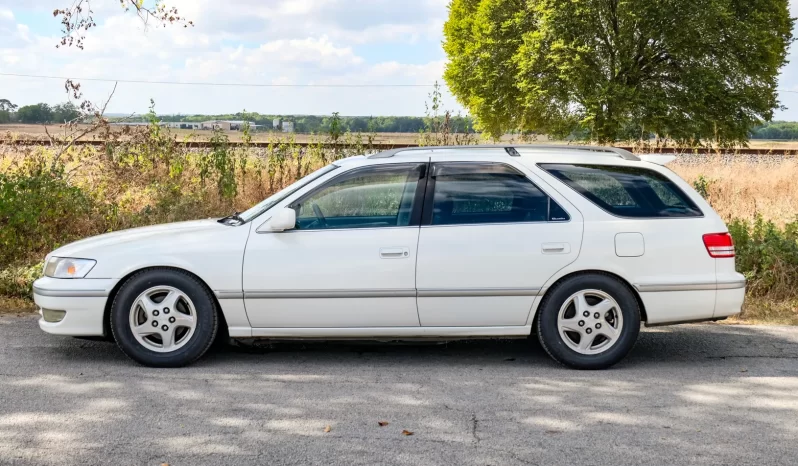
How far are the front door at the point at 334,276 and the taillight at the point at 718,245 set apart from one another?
2.08 metres

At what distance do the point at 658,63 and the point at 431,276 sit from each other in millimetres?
34726

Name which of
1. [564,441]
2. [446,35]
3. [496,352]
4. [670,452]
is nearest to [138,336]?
[496,352]

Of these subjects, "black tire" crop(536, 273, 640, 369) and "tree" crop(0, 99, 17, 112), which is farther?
"tree" crop(0, 99, 17, 112)

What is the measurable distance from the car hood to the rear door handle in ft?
7.46

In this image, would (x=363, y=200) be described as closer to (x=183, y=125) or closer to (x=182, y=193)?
(x=182, y=193)

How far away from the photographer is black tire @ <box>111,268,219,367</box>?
6234 mm

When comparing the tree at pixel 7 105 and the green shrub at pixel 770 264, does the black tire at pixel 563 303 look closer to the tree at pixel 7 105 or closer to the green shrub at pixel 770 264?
the green shrub at pixel 770 264

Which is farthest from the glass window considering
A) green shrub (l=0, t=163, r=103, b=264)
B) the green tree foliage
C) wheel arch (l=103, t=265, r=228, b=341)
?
the green tree foliage

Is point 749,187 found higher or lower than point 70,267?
higher

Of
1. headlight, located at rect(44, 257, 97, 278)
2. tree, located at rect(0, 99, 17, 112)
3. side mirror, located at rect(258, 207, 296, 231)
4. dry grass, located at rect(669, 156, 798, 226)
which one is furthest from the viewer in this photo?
tree, located at rect(0, 99, 17, 112)

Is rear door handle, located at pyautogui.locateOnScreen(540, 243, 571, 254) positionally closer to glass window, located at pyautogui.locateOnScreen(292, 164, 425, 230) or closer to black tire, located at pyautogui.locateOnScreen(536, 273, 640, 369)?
black tire, located at pyautogui.locateOnScreen(536, 273, 640, 369)

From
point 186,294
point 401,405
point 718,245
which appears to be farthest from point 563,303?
point 186,294

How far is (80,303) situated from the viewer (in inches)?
248

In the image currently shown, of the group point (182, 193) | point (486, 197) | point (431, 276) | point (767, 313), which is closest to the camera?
point (431, 276)
